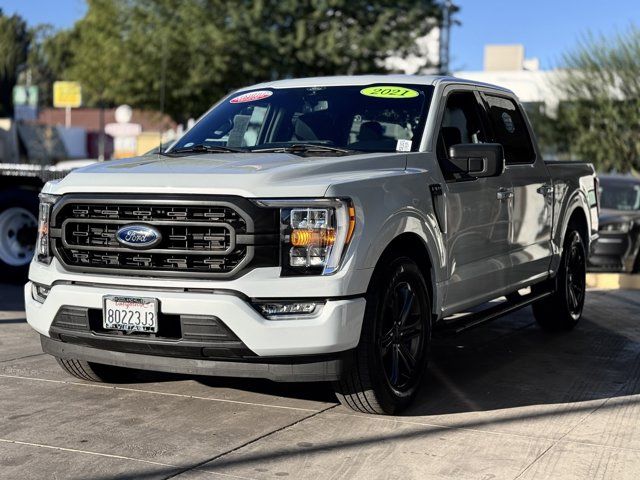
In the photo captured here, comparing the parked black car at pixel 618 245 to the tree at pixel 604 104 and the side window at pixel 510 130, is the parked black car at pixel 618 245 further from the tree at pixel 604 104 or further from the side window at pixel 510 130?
the tree at pixel 604 104

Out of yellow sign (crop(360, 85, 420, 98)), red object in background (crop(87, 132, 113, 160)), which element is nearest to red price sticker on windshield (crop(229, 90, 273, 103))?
yellow sign (crop(360, 85, 420, 98))

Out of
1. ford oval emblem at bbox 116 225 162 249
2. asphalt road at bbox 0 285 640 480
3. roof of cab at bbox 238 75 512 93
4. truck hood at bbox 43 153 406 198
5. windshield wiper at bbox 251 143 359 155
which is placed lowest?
asphalt road at bbox 0 285 640 480

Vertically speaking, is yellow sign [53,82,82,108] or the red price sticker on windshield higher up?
yellow sign [53,82,82,108]

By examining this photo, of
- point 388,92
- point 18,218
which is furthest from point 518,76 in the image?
point 388,92

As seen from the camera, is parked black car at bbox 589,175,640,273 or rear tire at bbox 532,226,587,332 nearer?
rear tire at bbox 532,226,587,332

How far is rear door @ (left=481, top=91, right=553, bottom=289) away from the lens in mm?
7039

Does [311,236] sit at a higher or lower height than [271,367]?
higher

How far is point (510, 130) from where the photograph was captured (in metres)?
7.38

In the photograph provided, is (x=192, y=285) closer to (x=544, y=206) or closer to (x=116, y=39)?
(x=544, y=206)

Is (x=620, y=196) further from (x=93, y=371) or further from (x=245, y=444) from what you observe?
(x=245, y=444)

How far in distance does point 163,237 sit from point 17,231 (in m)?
6.35

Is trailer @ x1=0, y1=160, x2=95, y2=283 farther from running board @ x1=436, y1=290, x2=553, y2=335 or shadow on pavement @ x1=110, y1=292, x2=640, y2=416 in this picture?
running board @ x1=436, y1=290, x2=553, y2=335

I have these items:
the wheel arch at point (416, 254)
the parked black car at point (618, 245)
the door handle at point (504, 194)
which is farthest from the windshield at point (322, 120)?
the parked black car at point (618, 245)

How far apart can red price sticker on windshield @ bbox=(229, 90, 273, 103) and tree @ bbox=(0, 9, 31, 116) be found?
77991mm
